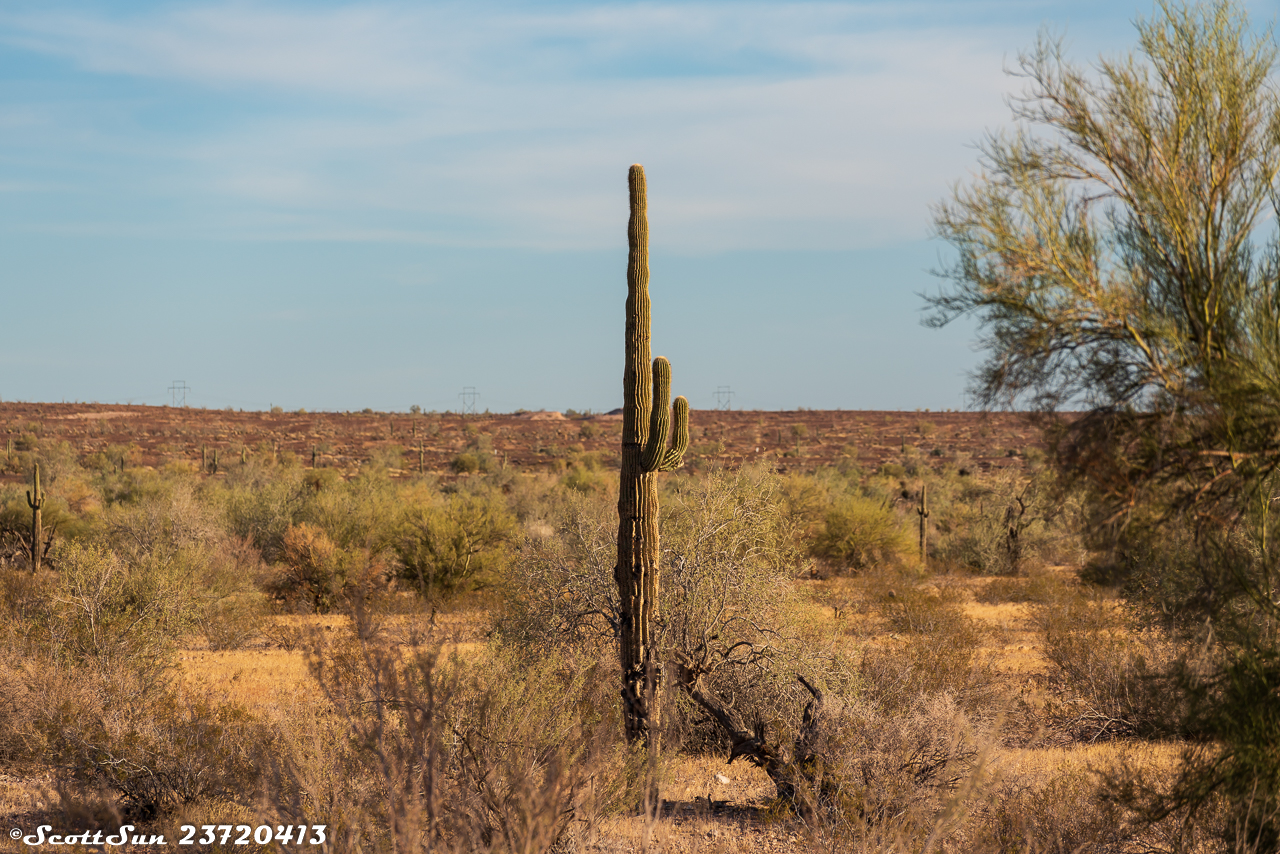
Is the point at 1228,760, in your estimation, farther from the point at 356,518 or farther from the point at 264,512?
the point at 264,512

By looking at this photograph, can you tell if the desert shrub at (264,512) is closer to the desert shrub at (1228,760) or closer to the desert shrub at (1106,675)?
the desert shrub at (1106,675)

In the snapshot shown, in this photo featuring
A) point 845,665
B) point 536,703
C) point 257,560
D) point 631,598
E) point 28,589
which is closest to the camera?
point 536,703

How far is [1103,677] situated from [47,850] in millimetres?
10403

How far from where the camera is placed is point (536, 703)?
23.0 feet

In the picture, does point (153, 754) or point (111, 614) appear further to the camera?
point (111, 614)

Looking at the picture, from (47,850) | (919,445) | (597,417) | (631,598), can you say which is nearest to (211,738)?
(47,850)

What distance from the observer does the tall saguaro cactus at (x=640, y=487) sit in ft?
28.0

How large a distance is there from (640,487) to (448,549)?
10986mm

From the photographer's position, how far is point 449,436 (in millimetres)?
60281

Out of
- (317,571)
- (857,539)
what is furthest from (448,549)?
(857,539)

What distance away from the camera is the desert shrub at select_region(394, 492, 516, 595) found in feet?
62.4

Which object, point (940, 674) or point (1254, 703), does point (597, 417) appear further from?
point (1254, 703)

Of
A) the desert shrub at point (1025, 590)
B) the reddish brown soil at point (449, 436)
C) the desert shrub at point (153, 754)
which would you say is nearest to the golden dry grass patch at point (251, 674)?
the desert shrub at point (153, 754)

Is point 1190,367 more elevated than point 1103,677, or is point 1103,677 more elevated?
point 1190,367
